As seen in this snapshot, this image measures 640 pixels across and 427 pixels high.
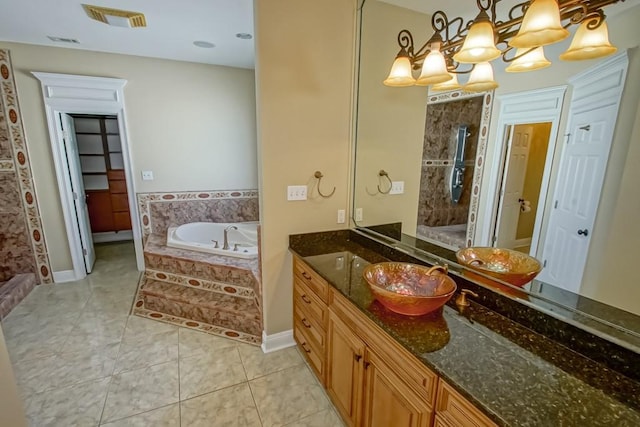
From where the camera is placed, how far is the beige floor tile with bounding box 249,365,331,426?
5.95 ft

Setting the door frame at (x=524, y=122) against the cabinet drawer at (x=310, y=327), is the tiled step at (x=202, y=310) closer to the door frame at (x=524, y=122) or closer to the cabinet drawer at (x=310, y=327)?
the cabinet drawer at (x=310, y=327)

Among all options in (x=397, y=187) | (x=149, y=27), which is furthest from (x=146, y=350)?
(x=149, y=27)

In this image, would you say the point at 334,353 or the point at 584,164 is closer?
the point at 584,164

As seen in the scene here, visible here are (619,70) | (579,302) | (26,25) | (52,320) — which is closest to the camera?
(619,70)

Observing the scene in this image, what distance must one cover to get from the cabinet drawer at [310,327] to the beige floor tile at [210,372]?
533 millimetres

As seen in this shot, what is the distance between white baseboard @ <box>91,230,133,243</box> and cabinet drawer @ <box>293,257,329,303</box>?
4372 millimetres

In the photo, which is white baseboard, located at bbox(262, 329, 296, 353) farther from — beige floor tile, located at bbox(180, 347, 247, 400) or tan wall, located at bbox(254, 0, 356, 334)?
beige floor tile, located at bbox(180, 347, 247, 400)

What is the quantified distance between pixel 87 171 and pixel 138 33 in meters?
3.18

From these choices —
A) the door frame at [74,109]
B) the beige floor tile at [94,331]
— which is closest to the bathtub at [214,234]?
the door frame at [74,109]

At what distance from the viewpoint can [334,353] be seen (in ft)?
5.55

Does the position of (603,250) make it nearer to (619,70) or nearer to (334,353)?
(619,70)

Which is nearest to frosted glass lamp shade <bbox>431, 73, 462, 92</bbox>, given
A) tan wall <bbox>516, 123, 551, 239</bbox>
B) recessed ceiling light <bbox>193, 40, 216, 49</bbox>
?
tan wall <bbox>516, 123, 551, 239</bbox>

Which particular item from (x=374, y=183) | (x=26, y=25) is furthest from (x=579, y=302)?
(x=26, y=25)

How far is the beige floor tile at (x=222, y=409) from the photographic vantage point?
1.76 m
